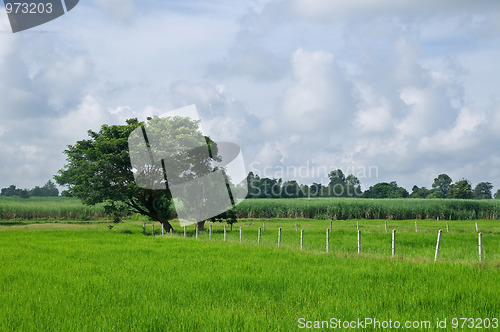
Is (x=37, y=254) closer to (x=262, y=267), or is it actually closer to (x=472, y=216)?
(x=262, y=267)

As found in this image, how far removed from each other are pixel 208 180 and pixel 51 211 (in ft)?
108

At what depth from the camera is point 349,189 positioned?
438ft

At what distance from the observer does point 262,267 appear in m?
14.2

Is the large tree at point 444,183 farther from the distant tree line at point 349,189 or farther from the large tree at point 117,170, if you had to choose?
the large tree at point 117,170

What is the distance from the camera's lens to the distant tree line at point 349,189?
10650 centimetres

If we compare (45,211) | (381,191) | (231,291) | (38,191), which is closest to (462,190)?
(381,191)

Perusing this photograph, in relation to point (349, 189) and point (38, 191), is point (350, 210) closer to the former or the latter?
point (349, 189)

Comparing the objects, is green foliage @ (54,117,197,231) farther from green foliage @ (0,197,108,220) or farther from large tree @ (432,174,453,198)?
large tree @ (432,174,453,198)

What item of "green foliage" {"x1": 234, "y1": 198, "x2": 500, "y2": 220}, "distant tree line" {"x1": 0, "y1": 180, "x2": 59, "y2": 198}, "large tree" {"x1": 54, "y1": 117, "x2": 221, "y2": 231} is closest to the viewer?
"large tree" {"x1": 54, "y1": 117, "x2": 221, "y2": 231}

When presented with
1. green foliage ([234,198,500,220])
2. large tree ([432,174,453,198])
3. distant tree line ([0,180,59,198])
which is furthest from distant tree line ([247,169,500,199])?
distant tree line ([0,180,59,198])

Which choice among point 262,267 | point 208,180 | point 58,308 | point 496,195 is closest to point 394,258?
point 262,267

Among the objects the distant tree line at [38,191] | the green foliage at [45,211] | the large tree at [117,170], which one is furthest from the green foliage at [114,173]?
the distant tree line at [38,191]

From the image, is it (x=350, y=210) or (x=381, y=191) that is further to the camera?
(x=381, y=191)

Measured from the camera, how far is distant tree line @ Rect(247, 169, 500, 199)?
106500 millimetres
